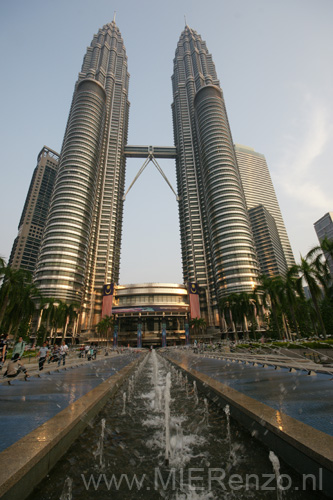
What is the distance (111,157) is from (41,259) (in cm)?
7563

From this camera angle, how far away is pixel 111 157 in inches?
5325

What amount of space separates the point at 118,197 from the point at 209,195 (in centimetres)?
5418

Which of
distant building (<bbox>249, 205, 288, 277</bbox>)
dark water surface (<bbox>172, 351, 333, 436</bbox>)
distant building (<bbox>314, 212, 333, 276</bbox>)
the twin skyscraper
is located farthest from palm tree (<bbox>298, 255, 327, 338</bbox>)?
distant building (<bbox>314, 212, 333, 276</bbox>)

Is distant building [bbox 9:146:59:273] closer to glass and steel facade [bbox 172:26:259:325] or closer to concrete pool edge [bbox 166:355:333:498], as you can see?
glass and steel facade [bbox 172:26:259:325]

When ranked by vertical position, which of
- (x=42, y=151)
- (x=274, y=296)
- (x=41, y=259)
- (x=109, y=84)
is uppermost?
(x=109, y=84)

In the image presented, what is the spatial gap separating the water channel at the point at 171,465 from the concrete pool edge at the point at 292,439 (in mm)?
147

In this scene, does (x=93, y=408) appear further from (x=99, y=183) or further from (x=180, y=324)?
(x=99, y=183)

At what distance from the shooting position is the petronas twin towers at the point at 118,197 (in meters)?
88.0

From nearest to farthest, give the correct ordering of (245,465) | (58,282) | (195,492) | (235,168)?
(195,492), (245,465), (58,282), (235,168)

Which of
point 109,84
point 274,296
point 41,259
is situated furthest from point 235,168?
point 109,84

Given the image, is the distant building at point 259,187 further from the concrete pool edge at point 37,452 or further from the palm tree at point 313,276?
the concrete pool edge at point 37,452

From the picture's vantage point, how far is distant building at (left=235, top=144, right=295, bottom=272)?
569ft

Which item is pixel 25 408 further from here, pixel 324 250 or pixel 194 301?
pixel 194 301

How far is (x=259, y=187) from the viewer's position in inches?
7239
